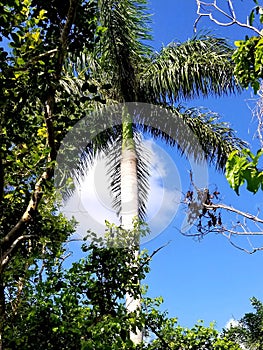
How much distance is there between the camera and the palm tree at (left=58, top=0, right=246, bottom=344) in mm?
9734

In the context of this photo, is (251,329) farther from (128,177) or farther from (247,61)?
(247,61)

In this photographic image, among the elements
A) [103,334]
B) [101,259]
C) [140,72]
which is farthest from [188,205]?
[140,72]

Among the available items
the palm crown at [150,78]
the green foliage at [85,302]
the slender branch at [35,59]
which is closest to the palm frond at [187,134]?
the palm crown at [150,78]

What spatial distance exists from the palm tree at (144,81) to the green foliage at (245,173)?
279 inches

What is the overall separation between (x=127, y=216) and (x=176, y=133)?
246 centimetres

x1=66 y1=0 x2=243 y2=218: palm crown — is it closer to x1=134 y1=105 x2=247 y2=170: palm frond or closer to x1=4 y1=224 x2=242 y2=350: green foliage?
x1=134 y1=105 x2=247 y2=170: palm frond

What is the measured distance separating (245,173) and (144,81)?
329 inches

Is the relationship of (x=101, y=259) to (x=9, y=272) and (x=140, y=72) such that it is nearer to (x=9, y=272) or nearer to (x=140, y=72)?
(x=9, y=272)

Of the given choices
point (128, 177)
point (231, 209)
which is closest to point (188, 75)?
point (128, 177)

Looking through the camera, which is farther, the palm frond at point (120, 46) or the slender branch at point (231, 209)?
the palm frond at point (120, 46)

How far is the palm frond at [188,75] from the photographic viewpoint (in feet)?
33.9

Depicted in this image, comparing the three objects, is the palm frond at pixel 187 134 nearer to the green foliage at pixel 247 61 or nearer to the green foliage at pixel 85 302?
the green foliage at pixel 85 302

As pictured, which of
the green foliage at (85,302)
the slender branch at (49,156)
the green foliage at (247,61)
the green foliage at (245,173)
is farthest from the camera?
the green foliage at (85,302)

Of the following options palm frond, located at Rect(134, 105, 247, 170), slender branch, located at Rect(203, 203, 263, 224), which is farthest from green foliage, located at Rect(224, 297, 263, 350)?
slender branch, located at Rect(203, 203, 263, 224)
